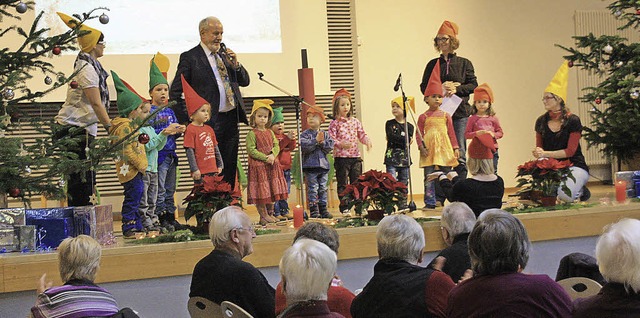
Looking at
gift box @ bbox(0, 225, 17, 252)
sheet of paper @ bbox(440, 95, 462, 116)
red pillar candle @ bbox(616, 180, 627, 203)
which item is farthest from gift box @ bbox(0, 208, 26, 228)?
red pillar candle @ bbox(616, 180, 627, 203)

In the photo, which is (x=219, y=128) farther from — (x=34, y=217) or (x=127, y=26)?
(x=127, y=26)

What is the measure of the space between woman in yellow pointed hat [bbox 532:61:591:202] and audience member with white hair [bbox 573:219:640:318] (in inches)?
182

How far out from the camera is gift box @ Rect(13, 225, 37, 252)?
4.87 metres

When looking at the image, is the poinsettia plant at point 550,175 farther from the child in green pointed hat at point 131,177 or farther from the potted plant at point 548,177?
the child in green pointed hat at point 131,177

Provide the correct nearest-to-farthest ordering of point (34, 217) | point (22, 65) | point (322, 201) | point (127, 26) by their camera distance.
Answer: point (22, 65) < point (34, 217) < point (322, 201) < point (127, 26)

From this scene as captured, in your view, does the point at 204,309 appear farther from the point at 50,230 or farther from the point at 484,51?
the point at 484,51

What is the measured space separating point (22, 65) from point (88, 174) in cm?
132

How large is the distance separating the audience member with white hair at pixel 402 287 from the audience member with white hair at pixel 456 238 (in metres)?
0.57

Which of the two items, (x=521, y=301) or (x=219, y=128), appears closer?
(x=521, y=301)

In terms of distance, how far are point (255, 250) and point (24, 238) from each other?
1323 millimetres

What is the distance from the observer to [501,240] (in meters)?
2.65

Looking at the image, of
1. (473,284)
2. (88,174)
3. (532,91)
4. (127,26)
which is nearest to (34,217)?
(88,174)

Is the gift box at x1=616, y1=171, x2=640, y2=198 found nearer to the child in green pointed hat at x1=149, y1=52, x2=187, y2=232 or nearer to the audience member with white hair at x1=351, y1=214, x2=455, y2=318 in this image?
the child in green pointed hat at x1=149, y1=52, x2=187, y2=232

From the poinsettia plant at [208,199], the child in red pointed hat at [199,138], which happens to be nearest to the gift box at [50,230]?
the poinsettia plant at [208,199]
